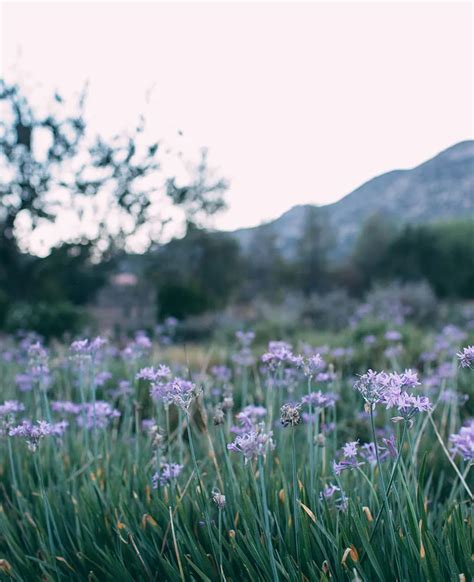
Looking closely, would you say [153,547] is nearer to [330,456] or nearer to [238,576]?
[238,576]

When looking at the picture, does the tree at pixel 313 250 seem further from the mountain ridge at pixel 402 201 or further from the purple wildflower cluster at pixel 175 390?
the purple wildflower cluster at pixel 175 390

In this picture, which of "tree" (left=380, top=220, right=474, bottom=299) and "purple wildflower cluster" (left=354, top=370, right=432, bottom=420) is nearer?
"purple wildflower cluster" (left=354, top=370, right=432, bottom=420)

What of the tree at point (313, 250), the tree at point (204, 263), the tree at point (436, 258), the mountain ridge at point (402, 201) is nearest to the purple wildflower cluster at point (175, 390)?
the tree at point (204, 263)

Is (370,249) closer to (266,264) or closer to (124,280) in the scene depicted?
(266,264)

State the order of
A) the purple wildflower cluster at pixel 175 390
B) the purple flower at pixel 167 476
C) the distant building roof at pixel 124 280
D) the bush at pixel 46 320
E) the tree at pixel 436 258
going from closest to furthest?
the purple wildflower cluster at pixel 175 390, the purple flower at pixel 167 476, the bush at pixel 46 320, the distant building roof at pixel 124 280, the tree at pixel 436 258

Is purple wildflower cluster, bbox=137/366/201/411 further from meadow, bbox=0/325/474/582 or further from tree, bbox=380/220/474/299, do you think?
tree, bbox=380/220/474/299

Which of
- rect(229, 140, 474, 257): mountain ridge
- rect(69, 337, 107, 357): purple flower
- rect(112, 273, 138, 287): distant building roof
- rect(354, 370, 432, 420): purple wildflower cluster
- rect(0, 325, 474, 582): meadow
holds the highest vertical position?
rect(229, 140, 474, 257): mountain ridge

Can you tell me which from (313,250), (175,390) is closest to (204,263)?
(313,250)

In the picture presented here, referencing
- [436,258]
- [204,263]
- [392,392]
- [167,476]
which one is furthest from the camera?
[436,258]

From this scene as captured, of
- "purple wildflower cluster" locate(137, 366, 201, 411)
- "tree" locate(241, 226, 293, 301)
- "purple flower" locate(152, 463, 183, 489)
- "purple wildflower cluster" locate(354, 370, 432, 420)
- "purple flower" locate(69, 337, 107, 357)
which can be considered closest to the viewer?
"purple wildflower cluster" locate(354, 370, 432, 420)

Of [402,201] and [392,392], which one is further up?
[402,201]

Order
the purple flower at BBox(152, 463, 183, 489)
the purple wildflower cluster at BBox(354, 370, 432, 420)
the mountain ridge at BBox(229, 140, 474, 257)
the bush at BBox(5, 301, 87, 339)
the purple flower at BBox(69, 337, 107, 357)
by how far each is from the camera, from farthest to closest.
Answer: the mountain ridge at BBox(229, 140, 474, 257)
the bush at BBox(5, 301, 87, 339)
the purple flower at BBox(69, 337, 107, 357)
the purple flower at BBox(152, 463, 183, 489)
the purple wildflower cluster at BBox(354, 370, 432, 420)

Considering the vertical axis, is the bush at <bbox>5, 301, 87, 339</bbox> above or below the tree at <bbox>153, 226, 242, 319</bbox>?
below

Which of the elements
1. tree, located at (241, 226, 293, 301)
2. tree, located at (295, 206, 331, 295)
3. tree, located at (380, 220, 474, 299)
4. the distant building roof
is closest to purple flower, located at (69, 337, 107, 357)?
the distant building roof
